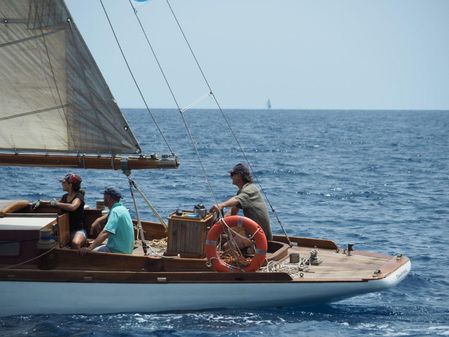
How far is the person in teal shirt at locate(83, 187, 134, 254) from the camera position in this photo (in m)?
13.8

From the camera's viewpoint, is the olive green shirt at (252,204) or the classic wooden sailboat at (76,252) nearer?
the classic wooden sailboat at (76,252)

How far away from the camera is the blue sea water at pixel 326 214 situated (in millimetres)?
13344

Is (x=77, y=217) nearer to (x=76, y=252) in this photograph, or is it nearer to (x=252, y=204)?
(x=76, y=252)

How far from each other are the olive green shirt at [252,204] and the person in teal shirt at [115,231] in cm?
200

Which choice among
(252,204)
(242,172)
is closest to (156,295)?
(252,204)

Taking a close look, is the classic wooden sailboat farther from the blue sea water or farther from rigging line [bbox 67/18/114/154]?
the blue sea water

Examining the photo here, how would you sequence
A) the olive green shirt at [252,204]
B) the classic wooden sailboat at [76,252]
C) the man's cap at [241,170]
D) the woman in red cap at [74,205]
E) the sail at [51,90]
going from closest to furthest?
1. the classic wooden sailboat at [76,252]
2. the sail at [51,90]
3. the woman in red cap at [74,205]
4. the olive green shirt at [252,204]
5. the man's cap at [241,170]

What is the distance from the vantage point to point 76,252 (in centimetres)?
1374

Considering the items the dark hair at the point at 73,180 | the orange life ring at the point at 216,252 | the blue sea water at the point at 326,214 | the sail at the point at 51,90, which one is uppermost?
the sail at the point at 51,90

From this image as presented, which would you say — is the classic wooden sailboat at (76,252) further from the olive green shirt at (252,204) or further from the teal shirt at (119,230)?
the olive green shirt at (252,204)

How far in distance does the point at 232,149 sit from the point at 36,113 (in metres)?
45.4

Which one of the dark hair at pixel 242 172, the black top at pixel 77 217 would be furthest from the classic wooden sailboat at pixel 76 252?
the dark hair at pixel 242 172

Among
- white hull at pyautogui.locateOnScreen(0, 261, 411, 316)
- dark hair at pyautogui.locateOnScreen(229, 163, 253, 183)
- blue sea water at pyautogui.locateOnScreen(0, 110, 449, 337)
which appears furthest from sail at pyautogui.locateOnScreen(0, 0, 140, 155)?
blue sea water at pyautogui.locateOnScreen(0, 110, 449, 337)

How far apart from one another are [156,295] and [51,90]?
3962mm
